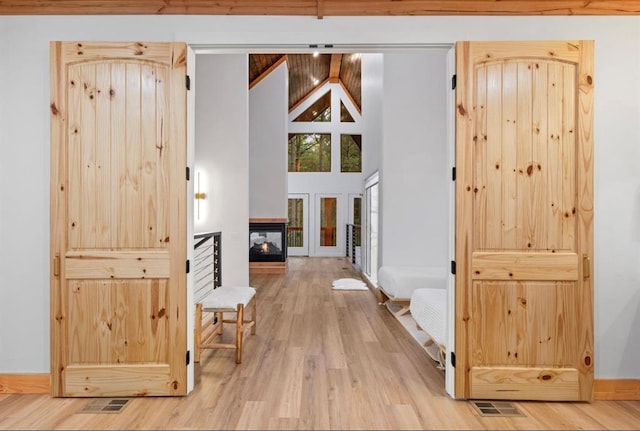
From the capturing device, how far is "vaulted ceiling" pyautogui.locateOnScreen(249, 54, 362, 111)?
9422 mm

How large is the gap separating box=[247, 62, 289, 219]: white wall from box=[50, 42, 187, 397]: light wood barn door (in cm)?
676

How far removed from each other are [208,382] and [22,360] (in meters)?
1.23

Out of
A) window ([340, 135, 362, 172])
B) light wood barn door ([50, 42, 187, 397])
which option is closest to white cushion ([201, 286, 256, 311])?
light wood barn door ([50, 42, 187, 397])

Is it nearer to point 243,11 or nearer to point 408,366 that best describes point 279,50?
point 243,11

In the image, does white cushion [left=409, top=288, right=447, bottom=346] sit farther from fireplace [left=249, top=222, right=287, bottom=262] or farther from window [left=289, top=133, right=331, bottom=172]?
window [left=289, top=133, right=331, bottom=172]

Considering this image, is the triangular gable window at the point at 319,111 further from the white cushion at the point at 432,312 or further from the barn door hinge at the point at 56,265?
the barn door hinge at the point at 56,265

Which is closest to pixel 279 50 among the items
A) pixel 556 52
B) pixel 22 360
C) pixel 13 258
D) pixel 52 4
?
pixel 52 4

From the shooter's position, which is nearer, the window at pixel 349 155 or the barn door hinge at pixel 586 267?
the barn door hinge at pixel 586 267

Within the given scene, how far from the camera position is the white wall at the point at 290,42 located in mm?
2611

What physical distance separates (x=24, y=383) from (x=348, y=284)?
507 centimetres

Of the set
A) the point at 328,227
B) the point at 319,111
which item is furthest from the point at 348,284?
the point at 319,111

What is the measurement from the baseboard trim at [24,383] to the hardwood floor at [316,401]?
6 centimetres

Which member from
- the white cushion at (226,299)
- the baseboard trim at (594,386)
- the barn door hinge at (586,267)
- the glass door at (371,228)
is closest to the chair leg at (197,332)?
the white cushion at (226,299)

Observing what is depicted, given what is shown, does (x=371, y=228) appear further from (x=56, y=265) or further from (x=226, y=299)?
(x=56, y=265)
